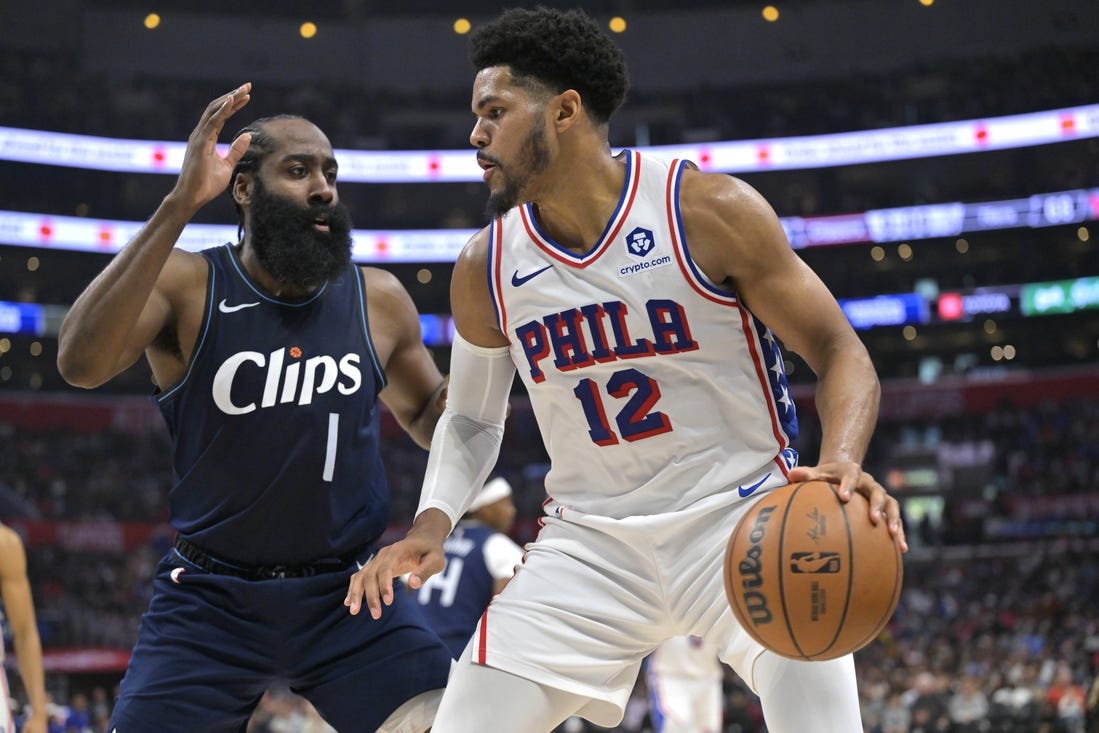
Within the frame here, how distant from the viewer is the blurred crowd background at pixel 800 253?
920 inches

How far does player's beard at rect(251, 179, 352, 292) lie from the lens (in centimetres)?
388

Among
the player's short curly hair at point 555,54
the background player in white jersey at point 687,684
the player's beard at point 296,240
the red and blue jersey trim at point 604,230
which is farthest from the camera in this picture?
the background player in white jersey at point 687,684

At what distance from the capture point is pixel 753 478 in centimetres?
330

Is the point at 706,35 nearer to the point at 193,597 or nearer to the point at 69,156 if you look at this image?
the point at 69,156

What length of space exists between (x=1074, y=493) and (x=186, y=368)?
2419 centimetres

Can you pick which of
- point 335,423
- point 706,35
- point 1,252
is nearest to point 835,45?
point 706,35

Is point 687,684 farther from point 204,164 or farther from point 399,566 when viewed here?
point 204,164

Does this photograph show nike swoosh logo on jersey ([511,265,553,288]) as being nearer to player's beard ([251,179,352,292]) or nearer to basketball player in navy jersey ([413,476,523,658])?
player's beard ([251,179,352,292])

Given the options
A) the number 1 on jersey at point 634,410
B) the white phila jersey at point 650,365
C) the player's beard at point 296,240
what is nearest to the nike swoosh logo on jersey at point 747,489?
the white phila jersey at point 650,365

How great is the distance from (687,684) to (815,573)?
304 inches

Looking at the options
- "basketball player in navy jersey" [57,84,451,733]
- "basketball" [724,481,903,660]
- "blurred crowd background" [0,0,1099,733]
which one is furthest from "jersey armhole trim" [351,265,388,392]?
"blurred crowd background" [0,0,1099,733]

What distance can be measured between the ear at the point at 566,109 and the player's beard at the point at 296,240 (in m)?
0.92

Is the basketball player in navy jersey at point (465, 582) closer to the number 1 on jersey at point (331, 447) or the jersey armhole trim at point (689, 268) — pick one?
the number 1 on jersey at point (331, 447)

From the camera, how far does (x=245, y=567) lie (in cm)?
371
